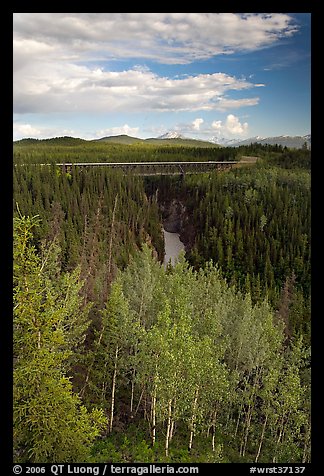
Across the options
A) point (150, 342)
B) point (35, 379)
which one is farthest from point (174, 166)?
point (35, 379)

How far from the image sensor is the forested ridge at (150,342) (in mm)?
8891

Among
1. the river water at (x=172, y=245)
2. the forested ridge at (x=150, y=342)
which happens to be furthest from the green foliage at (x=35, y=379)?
the river water at (x=172, y=245)

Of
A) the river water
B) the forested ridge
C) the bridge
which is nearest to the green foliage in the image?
the forested ridge

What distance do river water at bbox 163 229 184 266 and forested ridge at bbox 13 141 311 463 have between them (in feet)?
6.62

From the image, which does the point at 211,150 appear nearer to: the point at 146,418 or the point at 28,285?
the point at 146,418

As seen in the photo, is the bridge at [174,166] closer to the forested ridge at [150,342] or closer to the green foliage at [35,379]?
the forested ridge at [150,342]

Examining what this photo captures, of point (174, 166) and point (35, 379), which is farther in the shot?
point (174, 166)

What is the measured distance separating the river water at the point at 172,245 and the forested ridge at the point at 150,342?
6.62ft

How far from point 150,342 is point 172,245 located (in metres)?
43.0

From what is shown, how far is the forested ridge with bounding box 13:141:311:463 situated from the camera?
8.89 meters

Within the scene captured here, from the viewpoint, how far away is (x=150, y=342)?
13.8m

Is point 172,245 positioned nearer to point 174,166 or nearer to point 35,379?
point 174,166

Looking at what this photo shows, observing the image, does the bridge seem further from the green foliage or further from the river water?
the green foliage
